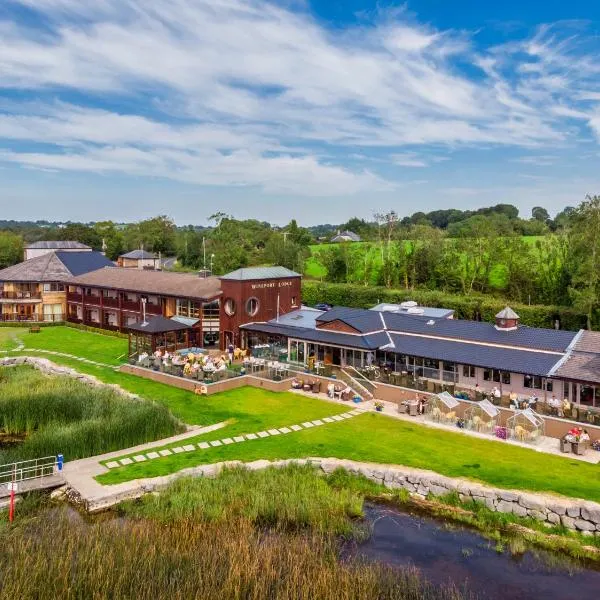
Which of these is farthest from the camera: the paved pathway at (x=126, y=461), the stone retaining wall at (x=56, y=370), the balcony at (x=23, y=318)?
the balcony at (x=23, y=318)

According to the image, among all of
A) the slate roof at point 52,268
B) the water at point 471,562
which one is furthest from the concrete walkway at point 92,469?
the slate roof at point 52,268

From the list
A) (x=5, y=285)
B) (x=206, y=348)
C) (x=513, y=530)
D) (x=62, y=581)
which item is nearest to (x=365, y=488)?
(x=513, y=530)

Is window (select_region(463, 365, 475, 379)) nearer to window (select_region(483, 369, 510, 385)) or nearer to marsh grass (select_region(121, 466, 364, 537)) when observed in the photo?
window (select_region(483, 369, 510, 385))

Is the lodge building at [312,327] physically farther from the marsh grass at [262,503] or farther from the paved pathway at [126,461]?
the marsh grass at [262,503]

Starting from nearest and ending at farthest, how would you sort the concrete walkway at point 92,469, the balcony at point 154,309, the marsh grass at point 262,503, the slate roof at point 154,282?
the marsh grass at point 262,503 → the concrete walkway at point 92,469 → the slate roof at point 154,282 → the balcony at point 154,309

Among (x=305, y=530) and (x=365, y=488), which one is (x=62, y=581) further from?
(x=365, y=488)

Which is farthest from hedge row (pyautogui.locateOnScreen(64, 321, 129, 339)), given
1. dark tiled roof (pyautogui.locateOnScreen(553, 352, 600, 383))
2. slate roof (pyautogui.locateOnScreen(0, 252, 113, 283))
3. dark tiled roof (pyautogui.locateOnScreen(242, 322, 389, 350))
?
dark tiled roof (pyautogui.locateOnScreen(553, 352, 600, 383))
